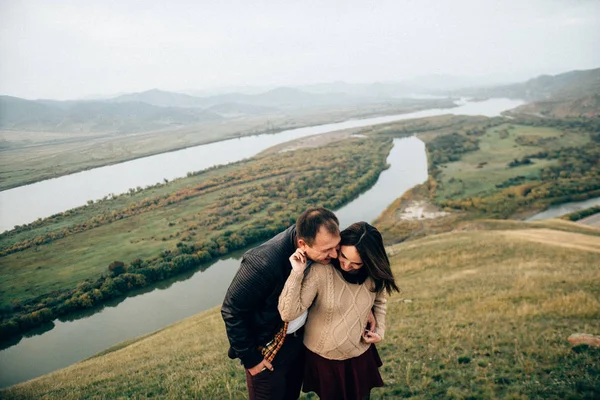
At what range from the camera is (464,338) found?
27.4 ft

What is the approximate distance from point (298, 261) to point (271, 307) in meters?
0.64

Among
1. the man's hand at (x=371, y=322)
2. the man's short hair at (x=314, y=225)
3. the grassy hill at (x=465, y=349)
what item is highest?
the man's short hair at (x=314, y=225)

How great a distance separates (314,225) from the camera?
3.19m

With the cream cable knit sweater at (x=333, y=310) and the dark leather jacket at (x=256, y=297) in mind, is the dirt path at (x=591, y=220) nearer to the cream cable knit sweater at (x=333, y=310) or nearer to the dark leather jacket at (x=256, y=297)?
the cream cable knit sweater at (x=333, y=310)

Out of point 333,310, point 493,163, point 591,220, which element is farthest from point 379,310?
point 493,163

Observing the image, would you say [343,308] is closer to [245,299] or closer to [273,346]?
[273,346]

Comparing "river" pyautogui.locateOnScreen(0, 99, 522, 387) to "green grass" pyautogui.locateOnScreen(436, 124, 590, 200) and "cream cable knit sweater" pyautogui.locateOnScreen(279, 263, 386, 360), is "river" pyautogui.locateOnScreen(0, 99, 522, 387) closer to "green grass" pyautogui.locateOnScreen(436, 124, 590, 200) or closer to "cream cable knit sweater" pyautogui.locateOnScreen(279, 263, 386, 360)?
"green grass" pyautogui.locateOnScreen(436, 124, 590, 200)

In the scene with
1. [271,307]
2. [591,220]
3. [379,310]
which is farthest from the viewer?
[591,220]

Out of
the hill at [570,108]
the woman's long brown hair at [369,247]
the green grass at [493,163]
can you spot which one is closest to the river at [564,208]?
the green grass at [493,163]

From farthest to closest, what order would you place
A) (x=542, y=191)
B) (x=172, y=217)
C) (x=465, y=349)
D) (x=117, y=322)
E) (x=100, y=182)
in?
(x=100, y=182)
(x=172, y=217)
(x=542, y=191)
(x=117, y=322)
(x=465, y=349)

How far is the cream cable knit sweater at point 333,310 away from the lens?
345 centimetres

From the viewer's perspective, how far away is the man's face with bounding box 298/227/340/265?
316 cm

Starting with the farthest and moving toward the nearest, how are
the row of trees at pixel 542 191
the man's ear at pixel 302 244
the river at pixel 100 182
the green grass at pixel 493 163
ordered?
the river at pixel 100 182
the green grass at pixel 493 163
the row of trees at pixel 542 191
the man's ear at pixel 302 244

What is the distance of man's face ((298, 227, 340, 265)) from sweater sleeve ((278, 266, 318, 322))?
0.71ft
